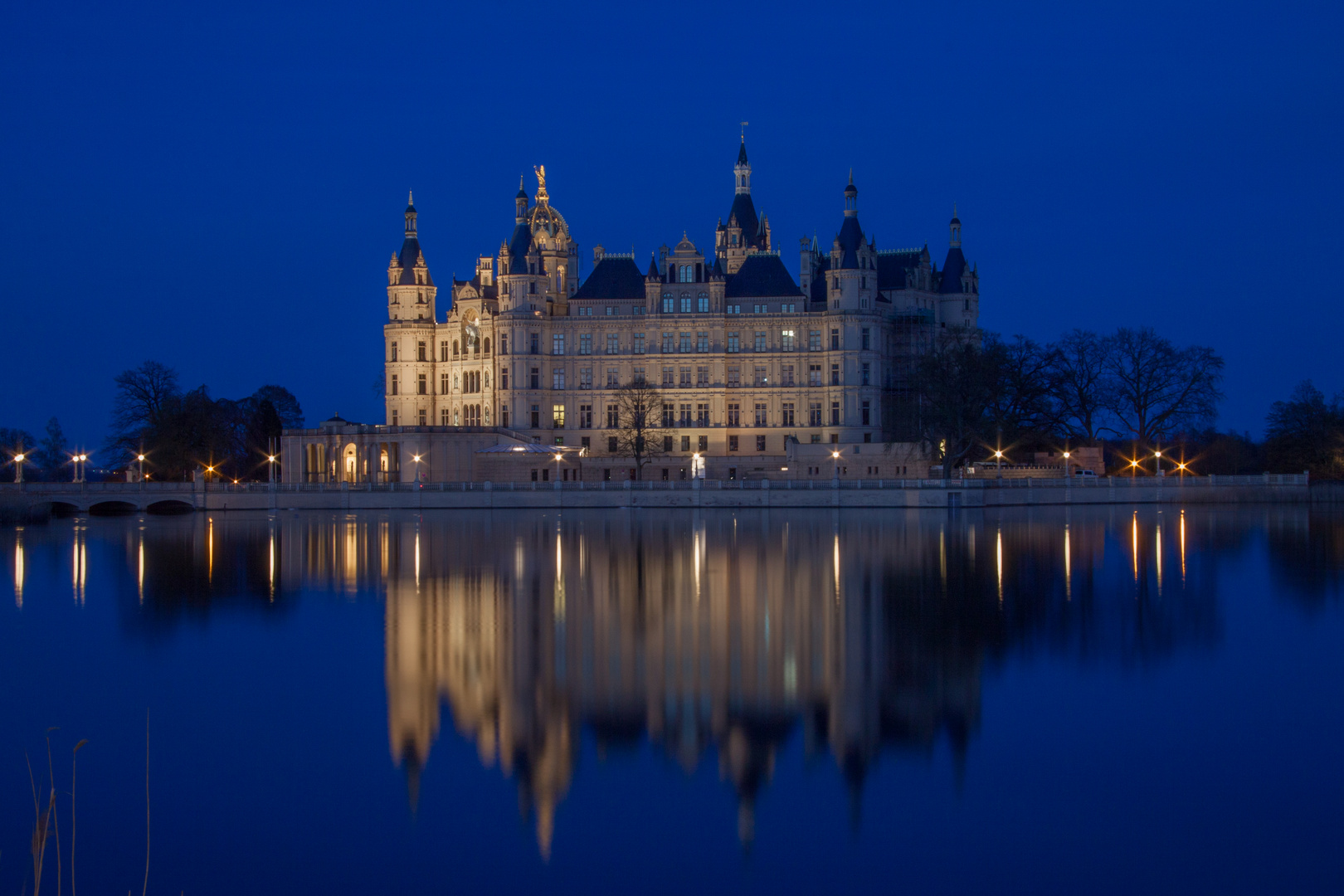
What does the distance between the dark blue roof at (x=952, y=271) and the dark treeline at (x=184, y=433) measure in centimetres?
4591

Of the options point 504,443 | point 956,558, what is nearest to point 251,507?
point 504,443

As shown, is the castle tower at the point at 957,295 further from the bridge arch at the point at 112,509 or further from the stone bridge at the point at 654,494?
the bridge arch at the point at 112,509

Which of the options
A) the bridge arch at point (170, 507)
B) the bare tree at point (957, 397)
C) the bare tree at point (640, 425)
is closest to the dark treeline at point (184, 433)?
the bridge arch at point (170, 507)

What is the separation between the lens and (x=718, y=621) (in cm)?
2338

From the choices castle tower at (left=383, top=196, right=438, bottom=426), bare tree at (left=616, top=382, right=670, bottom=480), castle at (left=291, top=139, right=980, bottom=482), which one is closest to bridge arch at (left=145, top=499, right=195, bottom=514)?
castle at (left=291, top=139, right=980, bottom=482)

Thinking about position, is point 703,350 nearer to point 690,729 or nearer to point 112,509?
point 112,509

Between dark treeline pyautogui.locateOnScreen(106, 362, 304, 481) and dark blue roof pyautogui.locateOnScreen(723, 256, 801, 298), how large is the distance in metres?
30.3

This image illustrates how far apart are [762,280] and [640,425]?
45.0ft

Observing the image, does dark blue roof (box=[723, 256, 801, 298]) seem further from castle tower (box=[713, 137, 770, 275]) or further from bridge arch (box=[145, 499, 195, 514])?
bridge arch (box=[145, 499, 195, 514])

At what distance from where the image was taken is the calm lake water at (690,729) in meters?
11.2

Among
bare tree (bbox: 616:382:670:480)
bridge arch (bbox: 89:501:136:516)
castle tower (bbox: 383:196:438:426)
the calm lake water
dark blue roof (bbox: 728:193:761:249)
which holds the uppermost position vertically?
dark blue roof (bbox: 728:193:761:249)

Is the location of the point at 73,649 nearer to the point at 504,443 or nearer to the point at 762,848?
the point at 762,848

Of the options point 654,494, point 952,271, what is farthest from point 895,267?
point 654,494

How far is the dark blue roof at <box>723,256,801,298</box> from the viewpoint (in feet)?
265
